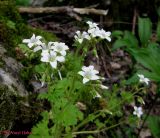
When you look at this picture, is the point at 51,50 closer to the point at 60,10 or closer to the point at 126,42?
the point at 126,42

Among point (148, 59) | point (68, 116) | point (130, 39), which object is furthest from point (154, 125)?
point (68, 116)

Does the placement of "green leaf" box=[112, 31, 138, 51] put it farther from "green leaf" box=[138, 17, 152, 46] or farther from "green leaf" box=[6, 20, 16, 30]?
"green leaf" box=[6, 20, 16, 30]

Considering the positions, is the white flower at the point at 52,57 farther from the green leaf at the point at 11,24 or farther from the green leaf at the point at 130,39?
the green leaf at the point at 130,39

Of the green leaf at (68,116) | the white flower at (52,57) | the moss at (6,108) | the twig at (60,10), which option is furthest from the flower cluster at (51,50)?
the twig at (60,10)

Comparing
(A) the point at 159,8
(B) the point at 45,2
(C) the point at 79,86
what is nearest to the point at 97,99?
(C) the point at 79,86

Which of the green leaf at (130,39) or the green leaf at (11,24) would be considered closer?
the green leaf at (11,24)

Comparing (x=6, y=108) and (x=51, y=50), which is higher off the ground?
(x=51, y=50)
